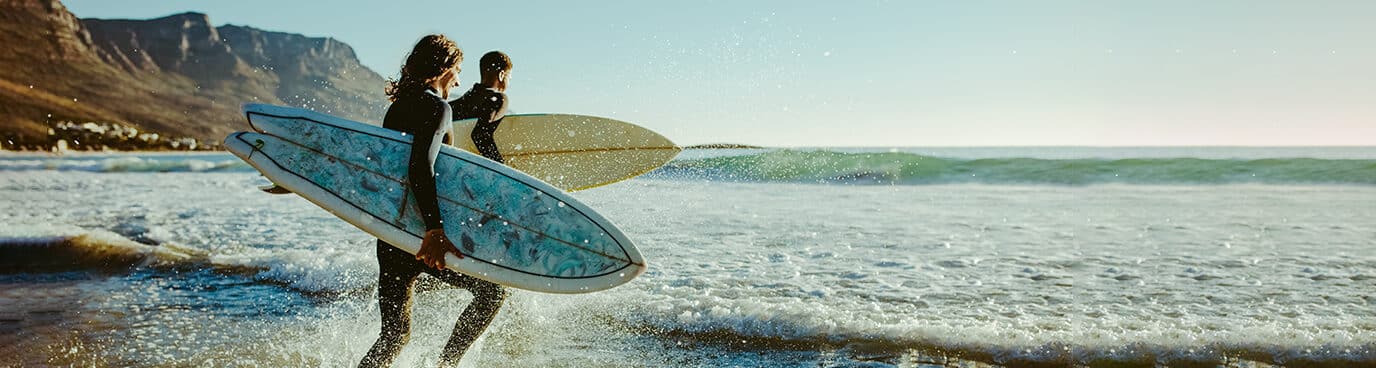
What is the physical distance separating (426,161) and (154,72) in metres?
156

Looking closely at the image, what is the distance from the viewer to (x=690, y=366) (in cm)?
373

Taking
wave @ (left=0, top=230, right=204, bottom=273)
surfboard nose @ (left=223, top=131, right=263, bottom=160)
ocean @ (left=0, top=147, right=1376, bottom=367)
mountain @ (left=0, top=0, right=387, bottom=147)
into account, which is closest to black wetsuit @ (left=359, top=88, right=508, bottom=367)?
surfboard nose @ (left=223, top=131, right=263, bottom=160)

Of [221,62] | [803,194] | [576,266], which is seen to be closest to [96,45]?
[221,62]

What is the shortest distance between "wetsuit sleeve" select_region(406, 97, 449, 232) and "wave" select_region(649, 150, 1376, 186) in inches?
647

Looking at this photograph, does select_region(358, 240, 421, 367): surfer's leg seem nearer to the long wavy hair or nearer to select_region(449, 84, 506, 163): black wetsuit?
the long wavy hair

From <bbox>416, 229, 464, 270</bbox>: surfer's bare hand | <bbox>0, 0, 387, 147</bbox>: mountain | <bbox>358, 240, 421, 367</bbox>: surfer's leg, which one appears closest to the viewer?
<bbox>416, 229, 464, 270</bbox>: surfer's bare hand

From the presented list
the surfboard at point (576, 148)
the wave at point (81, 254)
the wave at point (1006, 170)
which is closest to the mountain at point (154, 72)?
the wave at point (1006, 170)

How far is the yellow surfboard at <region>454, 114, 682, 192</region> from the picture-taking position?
451 centimetres

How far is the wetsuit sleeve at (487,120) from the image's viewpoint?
3.37 meters

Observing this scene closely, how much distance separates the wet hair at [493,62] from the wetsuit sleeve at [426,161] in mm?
896

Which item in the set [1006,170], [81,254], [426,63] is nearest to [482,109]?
[426,63]

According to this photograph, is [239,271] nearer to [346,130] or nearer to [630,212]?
[346,130]

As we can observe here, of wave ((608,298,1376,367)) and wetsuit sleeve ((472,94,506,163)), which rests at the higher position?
wetsuit sleeve ((472,94,506,163))

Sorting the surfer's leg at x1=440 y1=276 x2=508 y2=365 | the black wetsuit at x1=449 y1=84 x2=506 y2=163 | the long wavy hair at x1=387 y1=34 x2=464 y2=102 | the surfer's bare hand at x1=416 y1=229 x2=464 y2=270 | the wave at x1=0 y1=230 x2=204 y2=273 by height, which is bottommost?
the wave at x1=0 y1=230 x2=204 y2=273
